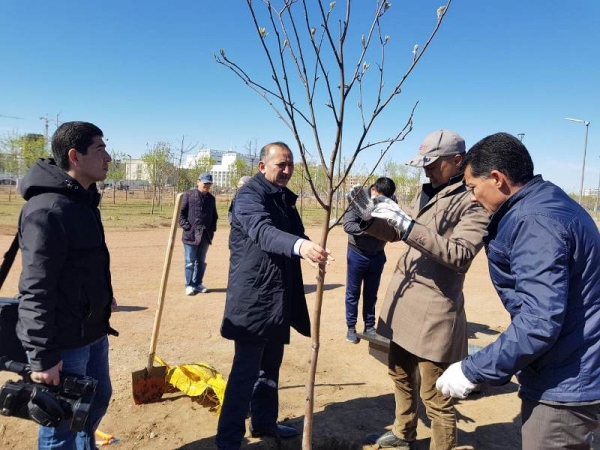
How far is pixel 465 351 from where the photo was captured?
2846 mm

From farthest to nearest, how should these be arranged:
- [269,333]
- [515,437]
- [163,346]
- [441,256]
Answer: [163,346] → [515,437] → [269,333] → [441,256]

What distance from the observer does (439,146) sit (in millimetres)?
2717

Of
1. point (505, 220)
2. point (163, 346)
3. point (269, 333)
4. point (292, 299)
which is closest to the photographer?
point (505, 220)

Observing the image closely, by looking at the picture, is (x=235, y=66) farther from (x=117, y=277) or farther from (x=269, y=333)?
(x=117, y=277)

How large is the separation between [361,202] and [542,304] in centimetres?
145

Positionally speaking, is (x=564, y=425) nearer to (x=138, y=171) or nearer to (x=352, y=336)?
(x=352, y=336)

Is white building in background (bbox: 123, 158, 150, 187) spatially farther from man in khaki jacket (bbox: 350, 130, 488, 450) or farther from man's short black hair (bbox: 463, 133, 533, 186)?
man's short black hair (bbox: 463, 133, 533, 186)

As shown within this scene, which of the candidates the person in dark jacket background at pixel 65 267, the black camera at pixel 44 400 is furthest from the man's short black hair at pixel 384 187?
the black camera at pixel 44 400

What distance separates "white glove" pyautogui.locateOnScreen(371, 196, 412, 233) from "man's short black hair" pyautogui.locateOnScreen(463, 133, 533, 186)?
70 cm

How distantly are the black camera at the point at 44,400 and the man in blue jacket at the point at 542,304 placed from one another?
174 cm

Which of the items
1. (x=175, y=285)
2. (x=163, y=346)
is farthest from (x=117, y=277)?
(x=163, y=346)

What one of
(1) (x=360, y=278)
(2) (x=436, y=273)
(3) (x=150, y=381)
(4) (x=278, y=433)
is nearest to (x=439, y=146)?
(2) (x=436, y=273)

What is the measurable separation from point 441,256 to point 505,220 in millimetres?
665

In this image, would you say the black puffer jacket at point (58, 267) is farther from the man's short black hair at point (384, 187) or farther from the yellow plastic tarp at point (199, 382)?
the man's short black hair at point (384, 187)
